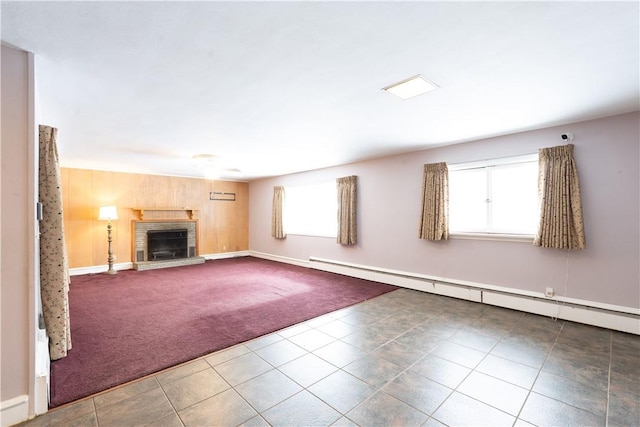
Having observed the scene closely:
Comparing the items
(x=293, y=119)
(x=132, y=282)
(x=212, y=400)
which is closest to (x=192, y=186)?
(x=132, y=282)

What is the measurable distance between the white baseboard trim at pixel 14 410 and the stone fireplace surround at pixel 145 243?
5009 mm

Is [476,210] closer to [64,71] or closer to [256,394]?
[256,394]

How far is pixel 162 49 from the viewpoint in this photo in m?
1.81

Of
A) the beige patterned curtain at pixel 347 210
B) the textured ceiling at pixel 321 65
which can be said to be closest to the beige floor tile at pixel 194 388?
the textured ceiling at pixel 321 65

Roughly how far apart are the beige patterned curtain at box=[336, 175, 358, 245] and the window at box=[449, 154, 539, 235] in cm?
180

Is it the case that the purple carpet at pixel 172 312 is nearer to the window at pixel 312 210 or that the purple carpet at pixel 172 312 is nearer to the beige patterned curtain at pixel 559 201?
the window at pixel 312 210

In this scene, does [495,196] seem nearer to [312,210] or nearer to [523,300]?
[523,300]

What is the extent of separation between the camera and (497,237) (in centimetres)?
379

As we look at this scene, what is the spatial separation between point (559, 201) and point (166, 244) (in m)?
7.57

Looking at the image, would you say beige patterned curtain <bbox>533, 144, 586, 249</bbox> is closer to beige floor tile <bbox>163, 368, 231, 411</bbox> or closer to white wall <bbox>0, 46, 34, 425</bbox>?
beige floor tile <bbox>163, 368, 231, 411</bbox>

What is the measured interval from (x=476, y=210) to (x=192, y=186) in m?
6.60

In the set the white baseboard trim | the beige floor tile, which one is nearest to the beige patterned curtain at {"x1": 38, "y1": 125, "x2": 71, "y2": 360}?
the white baseboard trim

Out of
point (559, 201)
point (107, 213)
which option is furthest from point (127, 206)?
point (559, 201)

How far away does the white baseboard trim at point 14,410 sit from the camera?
1627 millimetres
